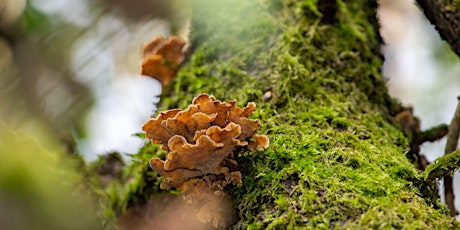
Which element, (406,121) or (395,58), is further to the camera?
(395,58)

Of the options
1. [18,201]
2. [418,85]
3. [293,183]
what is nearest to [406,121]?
[293,183]

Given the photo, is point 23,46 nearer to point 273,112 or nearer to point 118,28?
point 118,28

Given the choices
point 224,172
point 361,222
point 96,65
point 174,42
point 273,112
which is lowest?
point 361,222

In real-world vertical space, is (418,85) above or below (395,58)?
below

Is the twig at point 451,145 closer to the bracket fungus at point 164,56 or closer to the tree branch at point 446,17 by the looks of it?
the tree branch at point 446,17

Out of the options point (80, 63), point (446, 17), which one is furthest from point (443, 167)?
point (80, 63)

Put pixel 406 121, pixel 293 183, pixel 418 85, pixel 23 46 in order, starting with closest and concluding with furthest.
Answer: pixel 293 183 → pixel 406 121 → pixel 23 46 → pixel 418 85
